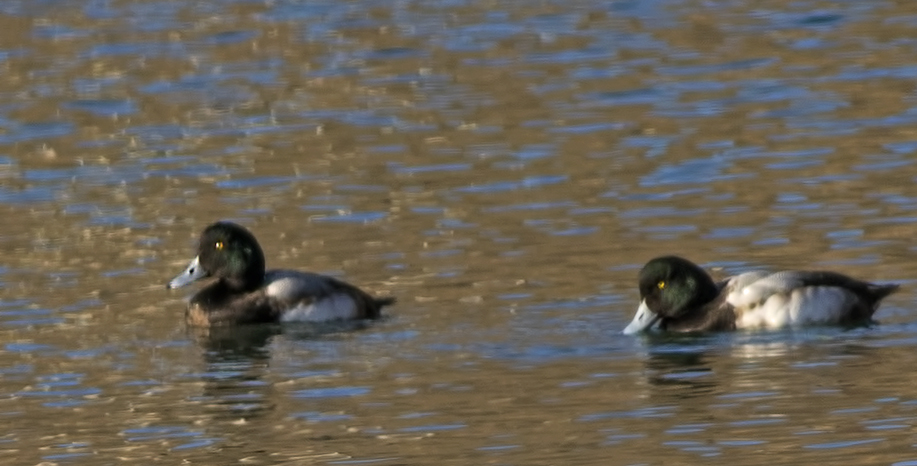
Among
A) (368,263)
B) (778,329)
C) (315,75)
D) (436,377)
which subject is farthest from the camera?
(315,75)

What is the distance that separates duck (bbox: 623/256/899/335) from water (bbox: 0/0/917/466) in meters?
0.18

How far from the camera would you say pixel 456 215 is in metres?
16.8

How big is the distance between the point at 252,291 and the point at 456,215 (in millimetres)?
2650

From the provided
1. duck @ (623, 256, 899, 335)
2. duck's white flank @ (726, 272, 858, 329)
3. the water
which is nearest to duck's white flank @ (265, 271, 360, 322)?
the water

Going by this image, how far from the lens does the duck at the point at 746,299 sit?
1277 centimetres

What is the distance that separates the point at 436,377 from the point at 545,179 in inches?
256

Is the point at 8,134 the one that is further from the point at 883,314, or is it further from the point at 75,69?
the point at 883,314

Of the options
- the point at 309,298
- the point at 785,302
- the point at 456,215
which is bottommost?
the point at 785,302

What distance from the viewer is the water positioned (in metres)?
10.6

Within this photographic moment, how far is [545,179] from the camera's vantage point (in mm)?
18078

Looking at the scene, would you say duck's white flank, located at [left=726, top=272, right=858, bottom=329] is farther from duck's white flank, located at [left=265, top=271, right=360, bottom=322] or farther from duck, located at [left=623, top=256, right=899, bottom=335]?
duck's white flank, located at [left=265, top=271, right=360, bottom=322]

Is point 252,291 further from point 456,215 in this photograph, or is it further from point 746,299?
point 746,299

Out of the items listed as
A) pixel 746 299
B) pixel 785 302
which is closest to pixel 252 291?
pixel 746 299

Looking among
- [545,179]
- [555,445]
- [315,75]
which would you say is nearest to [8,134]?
[315,75]
